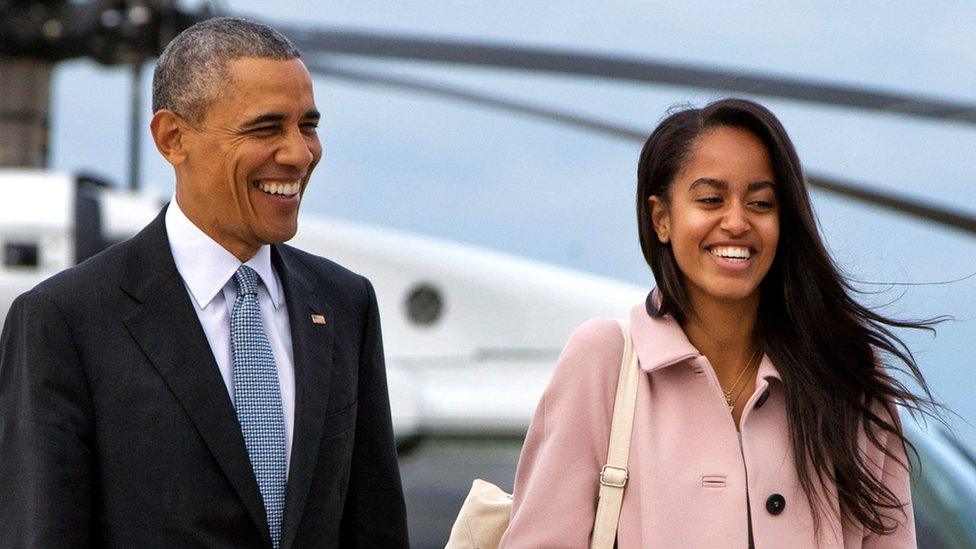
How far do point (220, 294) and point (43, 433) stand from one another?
14.1 inches

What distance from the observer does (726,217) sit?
2229 mm

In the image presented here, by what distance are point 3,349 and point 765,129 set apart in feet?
3.97

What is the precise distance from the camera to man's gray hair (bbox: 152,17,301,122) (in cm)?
220

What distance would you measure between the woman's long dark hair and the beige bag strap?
0.14 m

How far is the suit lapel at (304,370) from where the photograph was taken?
216 centimetres

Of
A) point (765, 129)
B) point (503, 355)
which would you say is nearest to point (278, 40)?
point (765, 129)

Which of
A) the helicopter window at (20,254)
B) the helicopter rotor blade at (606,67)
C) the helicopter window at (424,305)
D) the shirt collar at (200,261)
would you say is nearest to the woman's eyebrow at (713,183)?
the shirt collar at (200,261)

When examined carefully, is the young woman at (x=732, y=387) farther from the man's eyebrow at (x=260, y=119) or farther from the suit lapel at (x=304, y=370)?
the man's eyebrow at (x=260, y=119)

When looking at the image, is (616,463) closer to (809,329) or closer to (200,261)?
(809,329)

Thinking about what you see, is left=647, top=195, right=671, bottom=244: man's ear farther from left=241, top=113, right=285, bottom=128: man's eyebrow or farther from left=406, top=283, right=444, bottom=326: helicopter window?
left=406, top=283, right=444, bottom=326: helicopter window

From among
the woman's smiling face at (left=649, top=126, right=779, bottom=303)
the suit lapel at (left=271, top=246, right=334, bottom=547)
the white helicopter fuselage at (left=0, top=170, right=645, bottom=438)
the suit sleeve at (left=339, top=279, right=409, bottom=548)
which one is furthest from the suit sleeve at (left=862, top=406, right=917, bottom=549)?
the white helicopter fuselage at (left=0, top=170, right=645, bottom=438)

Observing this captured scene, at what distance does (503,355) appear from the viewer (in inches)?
302

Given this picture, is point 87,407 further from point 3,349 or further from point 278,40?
point 278,40

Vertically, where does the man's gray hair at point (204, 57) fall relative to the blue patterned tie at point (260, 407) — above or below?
above
